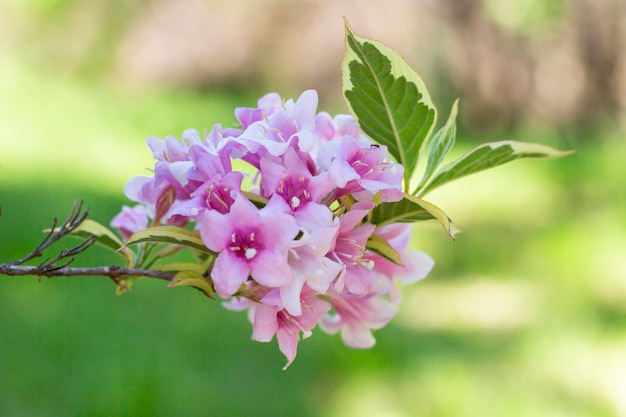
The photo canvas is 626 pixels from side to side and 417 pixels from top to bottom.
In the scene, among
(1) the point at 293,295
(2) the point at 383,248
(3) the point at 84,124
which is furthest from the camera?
(3) the point at 84,124

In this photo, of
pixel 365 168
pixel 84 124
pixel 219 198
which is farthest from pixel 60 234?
pixel 84 124

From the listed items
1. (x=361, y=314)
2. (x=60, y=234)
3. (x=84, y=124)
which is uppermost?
(x=60, y=234)

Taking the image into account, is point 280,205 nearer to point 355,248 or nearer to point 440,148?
point 355,248

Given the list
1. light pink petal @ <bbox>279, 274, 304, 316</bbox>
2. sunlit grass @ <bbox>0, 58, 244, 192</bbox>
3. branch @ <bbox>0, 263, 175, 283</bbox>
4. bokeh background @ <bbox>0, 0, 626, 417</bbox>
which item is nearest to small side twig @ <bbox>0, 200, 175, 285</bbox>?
branch @ <bbox>0, 263, 175, 283</bbox>

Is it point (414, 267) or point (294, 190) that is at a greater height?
point (294, 190)

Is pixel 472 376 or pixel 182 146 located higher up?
pixel 182 146

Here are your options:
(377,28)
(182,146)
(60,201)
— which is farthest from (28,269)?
(377,28)

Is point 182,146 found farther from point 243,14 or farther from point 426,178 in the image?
point 243,14
